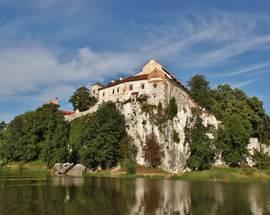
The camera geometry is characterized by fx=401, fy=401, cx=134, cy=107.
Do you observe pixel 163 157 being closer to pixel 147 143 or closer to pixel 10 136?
pixel 147 143

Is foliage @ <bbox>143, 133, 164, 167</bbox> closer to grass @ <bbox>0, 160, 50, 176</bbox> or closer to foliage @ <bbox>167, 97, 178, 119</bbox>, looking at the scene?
foliage @ <bbox>167, 97, 178, 119</bbox>

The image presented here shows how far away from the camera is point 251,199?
41344mm

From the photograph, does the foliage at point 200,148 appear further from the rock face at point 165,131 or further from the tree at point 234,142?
the tree at point 234,142

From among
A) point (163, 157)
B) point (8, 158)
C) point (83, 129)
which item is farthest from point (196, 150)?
point (8, 158)

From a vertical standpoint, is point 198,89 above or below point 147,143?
above

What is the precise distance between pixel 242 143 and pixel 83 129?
127ft

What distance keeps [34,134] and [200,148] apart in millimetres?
43971

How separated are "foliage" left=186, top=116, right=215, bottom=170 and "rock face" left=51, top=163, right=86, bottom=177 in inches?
1008

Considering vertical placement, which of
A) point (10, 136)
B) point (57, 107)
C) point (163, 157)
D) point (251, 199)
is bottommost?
point (251, 199)

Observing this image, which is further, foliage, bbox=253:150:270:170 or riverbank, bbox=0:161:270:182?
foliage, bbox=253:150:270:170

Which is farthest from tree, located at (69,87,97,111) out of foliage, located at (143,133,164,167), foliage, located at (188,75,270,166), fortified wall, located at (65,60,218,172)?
foliage, located at (143,133,164,167)

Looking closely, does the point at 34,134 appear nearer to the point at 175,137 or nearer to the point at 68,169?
the point at 68,169

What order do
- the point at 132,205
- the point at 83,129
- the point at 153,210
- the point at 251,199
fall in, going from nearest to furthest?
the point at 153,210 → the point at 132,205 → the point at 251,199 → the point at 83,129

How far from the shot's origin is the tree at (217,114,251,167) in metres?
95.0
